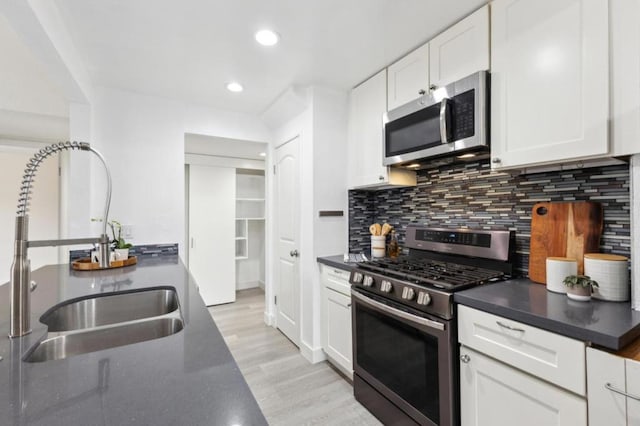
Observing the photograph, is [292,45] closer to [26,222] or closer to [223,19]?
[223,19]

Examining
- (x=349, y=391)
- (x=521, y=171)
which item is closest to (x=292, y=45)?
(x=521, y=171)

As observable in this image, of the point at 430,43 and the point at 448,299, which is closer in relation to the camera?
the point at 448,299

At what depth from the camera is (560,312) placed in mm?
Answer: 1101

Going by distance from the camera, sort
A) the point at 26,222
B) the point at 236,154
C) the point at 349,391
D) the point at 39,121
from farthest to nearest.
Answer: the point at 236,154
the point at 39,121
the point at 349,391
the point at 26,222

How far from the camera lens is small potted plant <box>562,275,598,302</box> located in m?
1.21

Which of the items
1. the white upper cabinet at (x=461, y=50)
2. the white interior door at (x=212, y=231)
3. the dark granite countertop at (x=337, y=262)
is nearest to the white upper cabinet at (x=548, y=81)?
the white upper cabinet at (x=461, y=50)

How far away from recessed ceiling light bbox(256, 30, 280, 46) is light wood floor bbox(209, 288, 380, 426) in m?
2.37

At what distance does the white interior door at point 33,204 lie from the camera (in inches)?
149

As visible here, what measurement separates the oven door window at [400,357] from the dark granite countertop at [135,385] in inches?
42.1

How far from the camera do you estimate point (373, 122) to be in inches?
91.3

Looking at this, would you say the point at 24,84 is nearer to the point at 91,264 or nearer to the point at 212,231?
the point at 91,264

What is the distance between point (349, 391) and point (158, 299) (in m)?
1.44

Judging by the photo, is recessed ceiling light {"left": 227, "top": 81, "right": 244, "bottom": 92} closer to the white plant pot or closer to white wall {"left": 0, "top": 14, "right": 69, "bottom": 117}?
white wall {"left": 0, "top": 14, "right": 69, "bottom": 117}

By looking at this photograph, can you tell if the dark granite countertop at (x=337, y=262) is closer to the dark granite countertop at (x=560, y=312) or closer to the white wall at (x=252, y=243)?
the dark granite countertop at (x=560, y=312)
